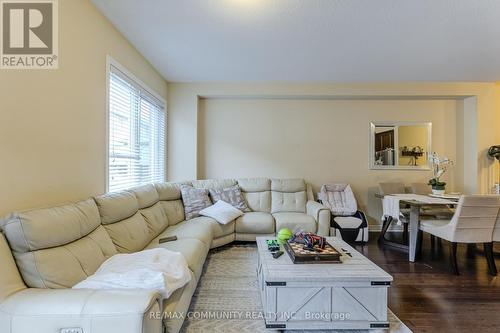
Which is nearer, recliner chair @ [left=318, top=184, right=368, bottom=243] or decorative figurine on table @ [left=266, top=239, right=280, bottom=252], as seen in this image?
decorative figurine on table @ [left=266, top=239, right=280, bottom=252]

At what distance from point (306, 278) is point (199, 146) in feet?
11.1

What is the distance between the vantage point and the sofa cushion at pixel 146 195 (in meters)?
2.67

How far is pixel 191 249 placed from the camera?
2244 mm

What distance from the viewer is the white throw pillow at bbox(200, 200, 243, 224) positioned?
3479 mm

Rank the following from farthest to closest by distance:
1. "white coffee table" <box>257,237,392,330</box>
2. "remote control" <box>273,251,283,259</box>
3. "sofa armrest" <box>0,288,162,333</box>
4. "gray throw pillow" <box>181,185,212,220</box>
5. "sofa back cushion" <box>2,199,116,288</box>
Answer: "gray throw pillow" <box>181,185,212,220</box>, "remote control" <box>273,251,283,259</box>, "white coffee table" <box>257,237,392,330</box>, "sofa back cushion" <box>2,199,116,288</box>, "sofa armrest" <box>0,288,162,333</box>

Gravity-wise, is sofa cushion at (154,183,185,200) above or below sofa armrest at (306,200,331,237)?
above

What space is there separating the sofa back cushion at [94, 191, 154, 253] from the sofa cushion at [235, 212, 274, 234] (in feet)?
4.47

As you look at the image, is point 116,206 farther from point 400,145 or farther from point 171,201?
point 400,145

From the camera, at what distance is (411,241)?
3213mm

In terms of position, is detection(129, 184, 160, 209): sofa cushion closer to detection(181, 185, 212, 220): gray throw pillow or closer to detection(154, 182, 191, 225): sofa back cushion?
detection(154, 182, 191, 225): sofa back cushion

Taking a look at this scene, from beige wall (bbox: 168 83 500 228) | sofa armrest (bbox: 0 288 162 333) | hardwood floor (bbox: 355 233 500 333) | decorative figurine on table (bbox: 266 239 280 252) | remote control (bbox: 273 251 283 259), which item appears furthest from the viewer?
beige wall (bbox: 168 83 500 228)

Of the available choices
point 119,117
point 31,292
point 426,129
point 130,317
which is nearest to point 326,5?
point 119,117

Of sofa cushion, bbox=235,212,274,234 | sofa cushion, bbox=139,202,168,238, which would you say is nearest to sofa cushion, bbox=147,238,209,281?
sofa cushion, bbox=139,202,168,238

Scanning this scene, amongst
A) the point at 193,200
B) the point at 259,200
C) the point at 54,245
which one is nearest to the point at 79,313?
the point at 54,245
